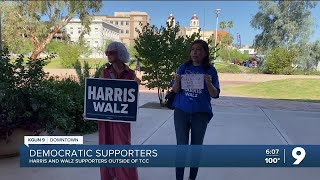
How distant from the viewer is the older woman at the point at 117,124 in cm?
317

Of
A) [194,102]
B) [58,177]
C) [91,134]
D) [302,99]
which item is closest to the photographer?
[194,102]

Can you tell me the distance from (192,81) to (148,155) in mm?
772

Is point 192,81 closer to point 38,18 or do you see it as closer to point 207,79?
point 207,79

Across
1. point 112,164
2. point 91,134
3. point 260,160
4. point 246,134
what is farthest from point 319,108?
point 112,164

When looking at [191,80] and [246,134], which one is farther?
[246,134]

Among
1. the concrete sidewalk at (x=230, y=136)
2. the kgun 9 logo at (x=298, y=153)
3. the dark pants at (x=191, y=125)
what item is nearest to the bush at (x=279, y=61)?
the concrete sidewalk at (x=230, y=136)

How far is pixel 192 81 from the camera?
3.18 metres

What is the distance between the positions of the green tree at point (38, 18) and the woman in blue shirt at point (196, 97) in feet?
89.9

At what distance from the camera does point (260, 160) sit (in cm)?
312

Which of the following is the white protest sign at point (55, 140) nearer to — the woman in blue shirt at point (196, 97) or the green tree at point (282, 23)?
the woman in blue shirt at point (196, 97)

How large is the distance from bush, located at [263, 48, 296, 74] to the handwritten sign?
41.0ft

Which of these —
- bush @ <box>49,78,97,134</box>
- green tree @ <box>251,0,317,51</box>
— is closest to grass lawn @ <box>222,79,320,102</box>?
green tree @ <box>251,0,317,51</box>

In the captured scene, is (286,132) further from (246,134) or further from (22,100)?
(22,100)

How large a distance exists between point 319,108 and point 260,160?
337 inches
